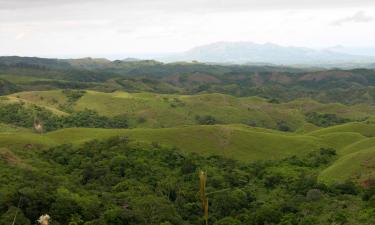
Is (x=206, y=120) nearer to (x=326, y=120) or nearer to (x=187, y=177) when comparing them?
(x=326, y=120)

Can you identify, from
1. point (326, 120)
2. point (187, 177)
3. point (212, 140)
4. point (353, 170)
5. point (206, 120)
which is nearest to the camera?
point (353, 170)

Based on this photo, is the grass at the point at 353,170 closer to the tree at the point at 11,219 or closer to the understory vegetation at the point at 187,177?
the understory vegetation at the point at 187,177

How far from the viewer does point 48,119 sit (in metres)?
168

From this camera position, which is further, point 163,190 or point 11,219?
point 163,190

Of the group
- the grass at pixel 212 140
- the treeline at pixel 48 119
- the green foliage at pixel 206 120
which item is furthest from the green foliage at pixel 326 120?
the treeline at pixel 48 119

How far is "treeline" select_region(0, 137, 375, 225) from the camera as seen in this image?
56.3 meters

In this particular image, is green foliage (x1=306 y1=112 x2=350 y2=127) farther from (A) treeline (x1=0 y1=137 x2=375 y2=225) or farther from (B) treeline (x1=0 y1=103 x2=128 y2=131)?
(A) treeline (x1=0 y1=137 x2=375 y2=225)

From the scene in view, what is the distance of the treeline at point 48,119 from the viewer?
164m

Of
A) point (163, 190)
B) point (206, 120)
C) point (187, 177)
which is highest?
point (163, 190)

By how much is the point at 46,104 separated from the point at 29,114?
87.4ft

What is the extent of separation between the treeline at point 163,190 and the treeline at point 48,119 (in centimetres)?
6710

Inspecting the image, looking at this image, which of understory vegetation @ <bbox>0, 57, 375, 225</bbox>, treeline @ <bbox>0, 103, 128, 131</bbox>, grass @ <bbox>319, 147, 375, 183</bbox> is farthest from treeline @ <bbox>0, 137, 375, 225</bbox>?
treeline @ <bbox>0, 103, 128, 131</bbox>

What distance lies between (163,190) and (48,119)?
346 ft

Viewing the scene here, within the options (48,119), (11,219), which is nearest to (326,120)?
(48,119)
